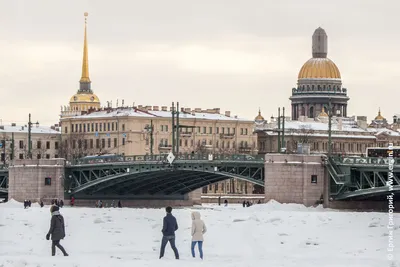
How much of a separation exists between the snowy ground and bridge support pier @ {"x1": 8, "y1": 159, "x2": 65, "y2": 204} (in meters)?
26.6

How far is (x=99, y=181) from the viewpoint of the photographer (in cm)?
9031

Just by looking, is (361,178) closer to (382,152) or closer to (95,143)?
(382,152)

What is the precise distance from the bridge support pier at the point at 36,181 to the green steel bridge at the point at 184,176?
2.00 feet

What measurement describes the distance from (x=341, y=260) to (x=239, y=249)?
5.15 meters

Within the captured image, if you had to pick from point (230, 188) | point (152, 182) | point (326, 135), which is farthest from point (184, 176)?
point (326, 135)

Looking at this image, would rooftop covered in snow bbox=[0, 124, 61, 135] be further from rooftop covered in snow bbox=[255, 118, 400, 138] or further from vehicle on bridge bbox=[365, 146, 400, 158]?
vehicle on bridge bbox=[365, 146, 400, 158]

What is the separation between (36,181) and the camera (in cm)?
9581

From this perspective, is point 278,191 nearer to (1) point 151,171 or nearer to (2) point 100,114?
(1) point 151,171

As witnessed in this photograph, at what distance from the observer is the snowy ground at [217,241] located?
40125mm

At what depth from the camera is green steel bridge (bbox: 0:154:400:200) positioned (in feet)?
254

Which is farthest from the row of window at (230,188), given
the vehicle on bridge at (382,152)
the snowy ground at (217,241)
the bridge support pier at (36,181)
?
the snowy ground at (217,241)

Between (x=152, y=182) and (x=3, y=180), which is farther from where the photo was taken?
(x=3, y=180)

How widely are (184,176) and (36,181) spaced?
33.4ft

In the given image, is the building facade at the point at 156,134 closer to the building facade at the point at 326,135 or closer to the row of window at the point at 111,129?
the row of window at the point at 111,129
